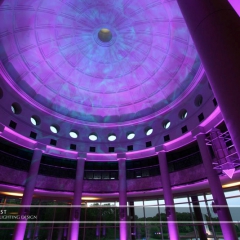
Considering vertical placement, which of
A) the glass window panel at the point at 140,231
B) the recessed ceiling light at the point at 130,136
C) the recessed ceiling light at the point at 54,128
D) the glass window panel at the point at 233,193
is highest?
the recessed ceiling light at the point at 54,128

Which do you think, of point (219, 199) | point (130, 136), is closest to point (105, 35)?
point (130, 136)

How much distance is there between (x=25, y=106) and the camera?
2200cm

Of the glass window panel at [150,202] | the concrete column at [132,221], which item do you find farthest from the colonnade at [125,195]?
the glass window panel at [150,202]

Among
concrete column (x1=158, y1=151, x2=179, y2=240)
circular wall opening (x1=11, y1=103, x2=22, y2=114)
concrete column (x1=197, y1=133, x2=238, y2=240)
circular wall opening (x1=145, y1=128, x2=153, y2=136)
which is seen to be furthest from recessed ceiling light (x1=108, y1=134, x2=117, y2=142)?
concrete column (x1=197, y1=133, x2=238, y2=240)

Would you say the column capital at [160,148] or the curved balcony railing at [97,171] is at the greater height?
the column capital at [160,148]

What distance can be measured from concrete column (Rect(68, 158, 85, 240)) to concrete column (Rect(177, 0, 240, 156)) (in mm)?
20728

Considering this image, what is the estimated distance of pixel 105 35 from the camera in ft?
67.8

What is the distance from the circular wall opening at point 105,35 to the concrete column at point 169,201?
15096mm

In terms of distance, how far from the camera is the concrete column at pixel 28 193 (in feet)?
54.9

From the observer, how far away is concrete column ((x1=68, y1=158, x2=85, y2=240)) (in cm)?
1951

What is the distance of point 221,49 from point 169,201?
18.4 meters

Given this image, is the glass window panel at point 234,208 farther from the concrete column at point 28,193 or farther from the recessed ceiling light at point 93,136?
the concrete column at point 28,193

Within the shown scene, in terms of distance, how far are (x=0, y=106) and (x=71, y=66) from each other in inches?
366

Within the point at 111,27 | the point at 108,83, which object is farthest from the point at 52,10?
the point at 108,83
